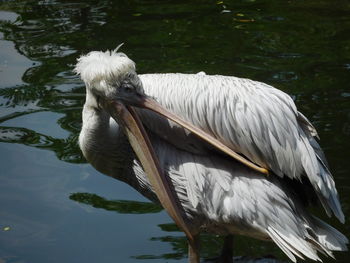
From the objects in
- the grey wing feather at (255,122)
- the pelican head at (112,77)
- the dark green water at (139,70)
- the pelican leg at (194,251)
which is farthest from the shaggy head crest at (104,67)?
the dark green water at (139,70)

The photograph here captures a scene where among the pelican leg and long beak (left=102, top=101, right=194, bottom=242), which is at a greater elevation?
long beak (left=102, top=101, right=194, bottom=242)

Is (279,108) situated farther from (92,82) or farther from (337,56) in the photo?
(337,56)

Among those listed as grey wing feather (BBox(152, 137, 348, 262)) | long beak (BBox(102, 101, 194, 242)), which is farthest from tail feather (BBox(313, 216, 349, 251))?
long beak (BBox(102, 101, 194, 242))

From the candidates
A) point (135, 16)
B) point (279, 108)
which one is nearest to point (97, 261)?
point (279, 108)

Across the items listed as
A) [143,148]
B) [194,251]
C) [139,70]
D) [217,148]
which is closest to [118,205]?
[194,251]

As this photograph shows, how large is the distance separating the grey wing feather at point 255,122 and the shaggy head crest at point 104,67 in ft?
0.86

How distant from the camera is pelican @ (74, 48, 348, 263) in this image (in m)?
3.52

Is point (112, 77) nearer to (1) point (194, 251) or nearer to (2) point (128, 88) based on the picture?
(2) point (128, 88)

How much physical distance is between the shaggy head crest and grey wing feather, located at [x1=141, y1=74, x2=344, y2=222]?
26cm

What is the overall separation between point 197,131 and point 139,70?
3358mm

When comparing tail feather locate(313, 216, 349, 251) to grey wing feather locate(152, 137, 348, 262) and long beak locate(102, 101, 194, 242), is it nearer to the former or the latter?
grey wing feather locate(152, 137, 348, 262)

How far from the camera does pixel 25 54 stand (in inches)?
291

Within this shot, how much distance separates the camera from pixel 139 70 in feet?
22.1

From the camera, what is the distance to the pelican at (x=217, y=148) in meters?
3.52
